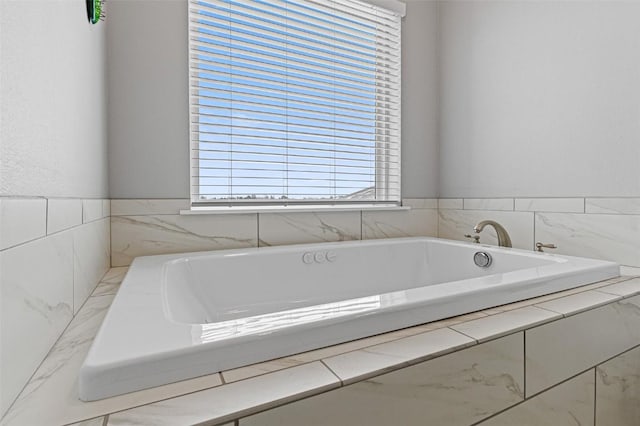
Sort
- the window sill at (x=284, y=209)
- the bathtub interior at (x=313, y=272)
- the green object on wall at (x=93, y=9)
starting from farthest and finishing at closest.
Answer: the window sill at (x=284, y=209)
the bathtub interior at (x=313, y=272)
the green object on wall at (x=93, y=9)

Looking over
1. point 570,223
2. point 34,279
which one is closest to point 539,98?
point 570,223

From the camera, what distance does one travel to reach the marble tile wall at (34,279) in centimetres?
50

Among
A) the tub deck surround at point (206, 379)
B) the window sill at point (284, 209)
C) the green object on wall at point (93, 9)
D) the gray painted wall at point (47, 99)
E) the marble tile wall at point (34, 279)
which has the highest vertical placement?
the green object on wall at point (93, 9)

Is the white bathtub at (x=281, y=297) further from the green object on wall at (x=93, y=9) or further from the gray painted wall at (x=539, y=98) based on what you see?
the green object on wall at (x=93, y=9)

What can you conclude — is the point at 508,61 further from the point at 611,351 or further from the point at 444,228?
the point at 611,351

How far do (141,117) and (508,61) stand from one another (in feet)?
6.19

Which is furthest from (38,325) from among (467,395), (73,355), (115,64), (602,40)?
(602,40)

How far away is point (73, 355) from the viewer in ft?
2.15

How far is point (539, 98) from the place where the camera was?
1741 mm

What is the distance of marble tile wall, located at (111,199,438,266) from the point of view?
157cm

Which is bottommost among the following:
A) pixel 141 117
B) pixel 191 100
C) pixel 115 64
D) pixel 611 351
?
pixel 611 351

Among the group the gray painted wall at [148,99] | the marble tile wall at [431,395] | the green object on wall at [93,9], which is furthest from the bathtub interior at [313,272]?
the green object on wall at [93,9]

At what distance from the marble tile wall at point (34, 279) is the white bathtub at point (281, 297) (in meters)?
0.10

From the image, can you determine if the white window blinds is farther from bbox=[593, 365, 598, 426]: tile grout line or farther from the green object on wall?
bbox=[593, 365, 598, 426]: tile grout line
